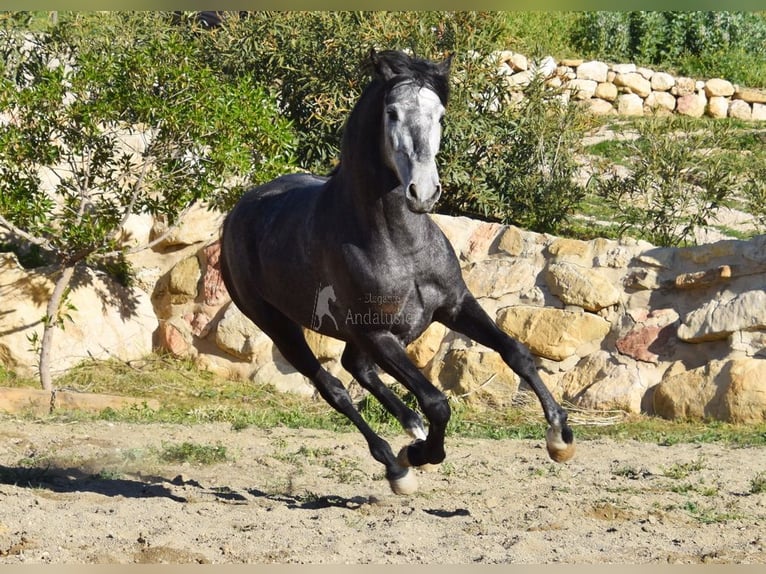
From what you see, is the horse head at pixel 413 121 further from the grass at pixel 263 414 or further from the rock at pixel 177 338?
the rock at pixel 177 338

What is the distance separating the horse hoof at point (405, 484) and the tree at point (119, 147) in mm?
4018

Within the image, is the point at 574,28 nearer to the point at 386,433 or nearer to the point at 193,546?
the point at 386,433

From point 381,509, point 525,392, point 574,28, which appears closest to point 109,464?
point 381,509

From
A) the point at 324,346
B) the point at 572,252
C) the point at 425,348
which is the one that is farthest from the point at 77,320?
the point at 572,252

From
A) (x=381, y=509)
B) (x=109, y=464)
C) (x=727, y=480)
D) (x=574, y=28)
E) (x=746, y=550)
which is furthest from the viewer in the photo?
(x=574, y=28)

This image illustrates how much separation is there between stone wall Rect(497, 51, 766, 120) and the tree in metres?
6.93

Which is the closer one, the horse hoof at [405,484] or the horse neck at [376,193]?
the horse neck at [376,193]

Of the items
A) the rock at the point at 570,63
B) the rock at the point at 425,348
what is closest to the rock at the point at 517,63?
the rock at the point at 570,63

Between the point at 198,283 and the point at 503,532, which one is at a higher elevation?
the point at 198,283

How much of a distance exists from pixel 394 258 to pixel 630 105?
1125 centimetres

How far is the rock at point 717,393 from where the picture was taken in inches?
324

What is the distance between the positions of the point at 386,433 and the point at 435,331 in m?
1.64

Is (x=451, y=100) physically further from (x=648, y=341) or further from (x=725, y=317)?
(x=725, y=317)

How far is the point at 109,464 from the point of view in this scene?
7164mm
